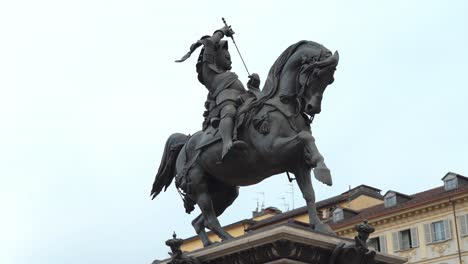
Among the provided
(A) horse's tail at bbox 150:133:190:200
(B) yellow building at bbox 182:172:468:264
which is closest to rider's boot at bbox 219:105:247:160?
(A) horse's tail at bbox 150:133:190:200

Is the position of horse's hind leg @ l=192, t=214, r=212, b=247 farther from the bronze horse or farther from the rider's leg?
the rider's leg

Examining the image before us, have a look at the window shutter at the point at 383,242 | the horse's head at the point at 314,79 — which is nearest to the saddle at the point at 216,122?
the horse's head at the point at 314,79

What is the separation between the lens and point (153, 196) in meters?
14.3

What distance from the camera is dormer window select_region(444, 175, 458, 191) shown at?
59.1 meters

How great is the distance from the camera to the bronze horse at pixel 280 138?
11727 mm

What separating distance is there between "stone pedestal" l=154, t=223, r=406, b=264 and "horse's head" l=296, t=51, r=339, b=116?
6.10 feet

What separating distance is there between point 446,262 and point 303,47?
49253mm

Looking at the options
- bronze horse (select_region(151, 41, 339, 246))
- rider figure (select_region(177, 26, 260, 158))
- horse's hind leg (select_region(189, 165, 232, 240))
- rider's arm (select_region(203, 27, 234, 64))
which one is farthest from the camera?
rider's arm (select_region(203, 27, 234, 64))

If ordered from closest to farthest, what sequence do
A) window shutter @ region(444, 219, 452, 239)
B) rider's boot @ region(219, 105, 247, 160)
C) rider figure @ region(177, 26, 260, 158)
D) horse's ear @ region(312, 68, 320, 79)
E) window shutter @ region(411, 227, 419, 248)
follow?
1. horse's ear @ region(312, 68, 320, 79)
2. rider's boot @ region(219, 105, 247, 160)
3. rider figure @ region(177, 26, 260, 158)
4. window shutter @ region(444, 219, 452, 239)
5. window shutter @ region(411, 227, 419, 248)

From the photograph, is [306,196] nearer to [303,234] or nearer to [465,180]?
[303,234]

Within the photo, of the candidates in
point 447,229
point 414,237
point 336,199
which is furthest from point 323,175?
point 336,199

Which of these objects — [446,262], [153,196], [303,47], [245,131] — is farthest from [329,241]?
[446,262]

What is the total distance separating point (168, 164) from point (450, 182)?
48.4 m

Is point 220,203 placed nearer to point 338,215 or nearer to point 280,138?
point 280,138
